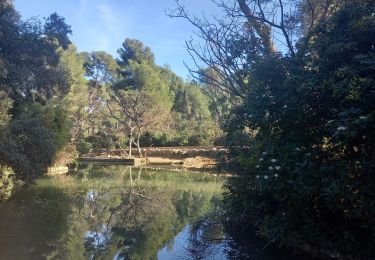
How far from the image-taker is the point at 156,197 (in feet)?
A: 37.7

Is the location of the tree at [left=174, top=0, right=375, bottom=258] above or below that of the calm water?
above

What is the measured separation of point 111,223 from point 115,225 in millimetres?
215

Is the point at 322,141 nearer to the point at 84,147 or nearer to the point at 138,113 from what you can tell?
the point at 138,113

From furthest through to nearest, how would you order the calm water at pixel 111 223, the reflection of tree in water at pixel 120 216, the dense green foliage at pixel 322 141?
the reflection of tree in water at pixel 120 216, the calm water at pixel 111 223, the dense green foliage at pixel 322 141

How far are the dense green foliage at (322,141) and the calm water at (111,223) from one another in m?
1.64

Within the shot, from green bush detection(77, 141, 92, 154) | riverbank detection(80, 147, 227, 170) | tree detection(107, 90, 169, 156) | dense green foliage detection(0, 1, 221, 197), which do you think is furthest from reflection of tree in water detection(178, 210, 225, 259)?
green bush detection(77, 141, 92, 154)

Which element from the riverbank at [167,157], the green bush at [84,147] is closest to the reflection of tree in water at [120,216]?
the riverbank at [167,157]

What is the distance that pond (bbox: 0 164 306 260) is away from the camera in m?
6.00

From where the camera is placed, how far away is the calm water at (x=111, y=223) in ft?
19.9

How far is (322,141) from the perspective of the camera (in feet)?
15.3

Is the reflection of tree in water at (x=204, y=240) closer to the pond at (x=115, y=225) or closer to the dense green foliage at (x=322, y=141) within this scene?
the pond at (x=115, y=225)

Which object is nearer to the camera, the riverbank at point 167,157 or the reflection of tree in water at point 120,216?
the reflection of tree in water at point 120,216

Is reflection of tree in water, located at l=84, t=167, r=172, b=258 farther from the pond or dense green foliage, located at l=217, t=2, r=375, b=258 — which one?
dense green foliage, located at l=217, t=2, r=375, b=258

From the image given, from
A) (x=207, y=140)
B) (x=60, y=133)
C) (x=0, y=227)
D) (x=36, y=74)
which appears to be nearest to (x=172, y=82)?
(x=207, y=140)
